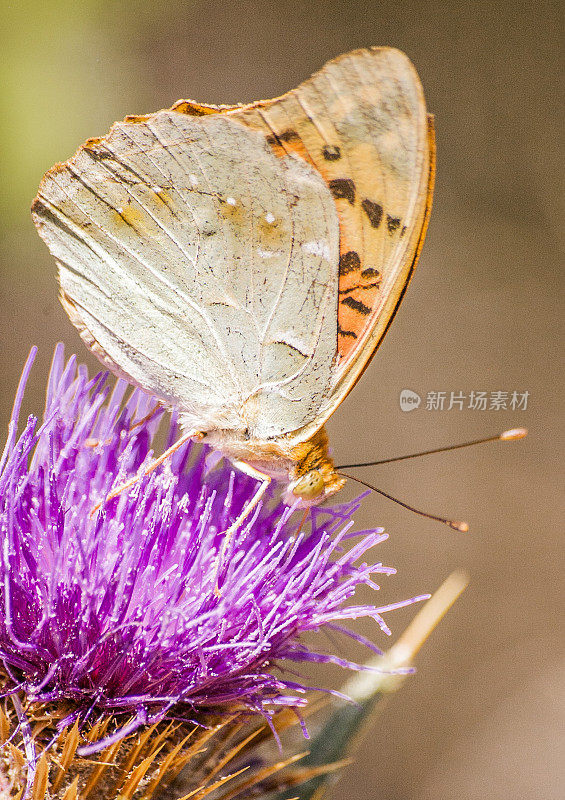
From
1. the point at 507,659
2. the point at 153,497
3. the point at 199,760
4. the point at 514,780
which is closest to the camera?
the point at 199,760

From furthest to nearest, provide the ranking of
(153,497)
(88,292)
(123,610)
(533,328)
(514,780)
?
1. (533,328)
2. (514,780)
3. (88,292)
4. (153,497)
5. (123,610)

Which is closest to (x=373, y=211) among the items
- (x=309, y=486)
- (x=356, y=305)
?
(x=356, y=305)

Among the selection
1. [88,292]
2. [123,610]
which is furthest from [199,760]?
[88,292]

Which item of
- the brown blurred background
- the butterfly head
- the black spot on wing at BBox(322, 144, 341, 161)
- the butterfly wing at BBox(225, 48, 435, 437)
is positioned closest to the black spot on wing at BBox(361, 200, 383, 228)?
the butterfly wing at BBox(225, 48, 435, 437)

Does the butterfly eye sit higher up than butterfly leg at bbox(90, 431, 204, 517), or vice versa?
the butterfly eye

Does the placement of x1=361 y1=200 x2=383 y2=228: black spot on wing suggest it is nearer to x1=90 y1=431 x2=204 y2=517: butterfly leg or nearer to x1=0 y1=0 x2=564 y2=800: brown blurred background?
x1=90 y1=431 x2=204 y2=517: butterfly leg

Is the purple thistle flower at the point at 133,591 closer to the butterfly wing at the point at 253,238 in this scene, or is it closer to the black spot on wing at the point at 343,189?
the butterfly wing at the point at 253,238

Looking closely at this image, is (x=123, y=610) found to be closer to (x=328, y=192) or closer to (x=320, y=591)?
(x=320, y=591)

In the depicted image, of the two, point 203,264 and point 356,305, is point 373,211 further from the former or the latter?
point 203,264
